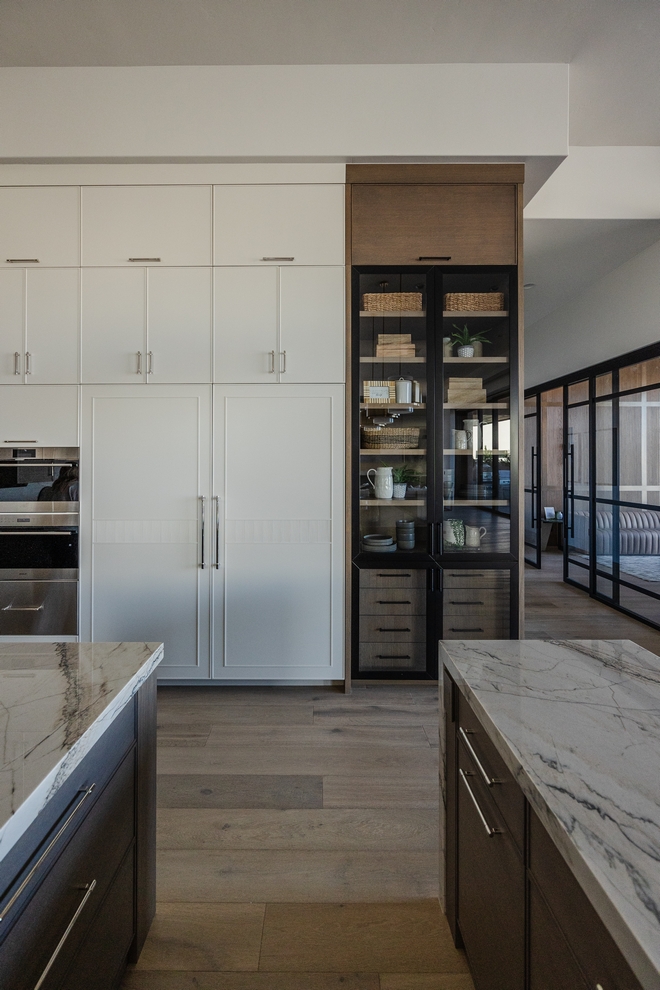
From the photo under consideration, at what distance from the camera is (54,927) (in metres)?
0.83

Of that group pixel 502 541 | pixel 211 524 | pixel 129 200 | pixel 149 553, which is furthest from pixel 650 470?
pixel 129 200

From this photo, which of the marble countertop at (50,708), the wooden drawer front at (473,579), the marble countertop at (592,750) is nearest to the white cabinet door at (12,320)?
the marble countertop at (50,708)

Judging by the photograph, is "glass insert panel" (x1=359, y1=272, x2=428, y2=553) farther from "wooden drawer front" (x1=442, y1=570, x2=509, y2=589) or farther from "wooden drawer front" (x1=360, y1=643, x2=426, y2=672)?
"wooden drawer front" (x1=360, y1=643, x2=426, y2=672)

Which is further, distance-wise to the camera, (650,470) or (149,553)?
(650,470)

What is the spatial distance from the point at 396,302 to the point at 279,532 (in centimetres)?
148

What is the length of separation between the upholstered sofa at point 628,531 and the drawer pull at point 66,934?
14.2ft

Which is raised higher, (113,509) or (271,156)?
(271,156)

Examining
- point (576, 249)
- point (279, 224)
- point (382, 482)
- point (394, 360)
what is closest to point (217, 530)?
point (382, 482)

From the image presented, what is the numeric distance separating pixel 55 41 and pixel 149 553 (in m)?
2.61

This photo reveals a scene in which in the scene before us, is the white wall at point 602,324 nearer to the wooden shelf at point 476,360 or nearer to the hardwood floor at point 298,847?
the wooden shelf at point 476,360

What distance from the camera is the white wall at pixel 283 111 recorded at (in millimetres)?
2719

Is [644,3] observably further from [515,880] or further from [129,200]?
[515,880]

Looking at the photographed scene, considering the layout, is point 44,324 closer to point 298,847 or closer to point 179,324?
point 179,324

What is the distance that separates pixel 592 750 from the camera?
856 mm
